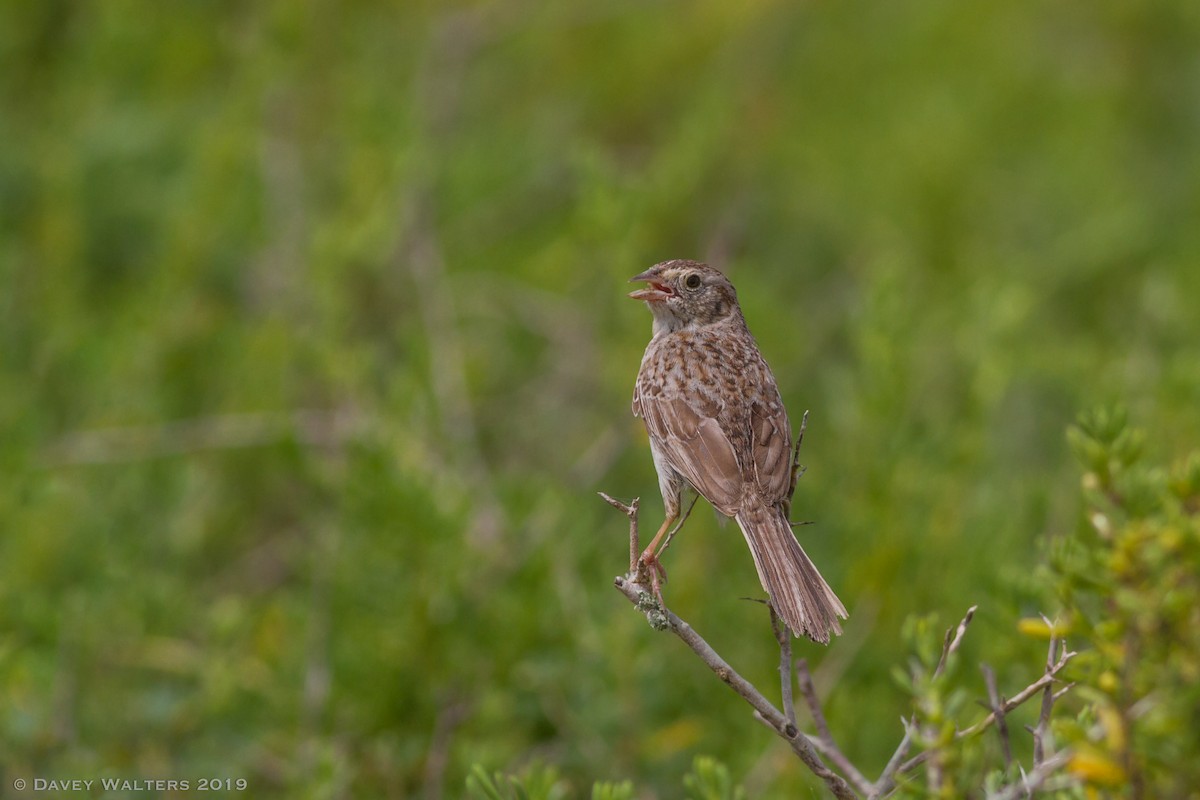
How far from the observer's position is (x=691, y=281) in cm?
356

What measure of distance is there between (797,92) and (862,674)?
21.4ft

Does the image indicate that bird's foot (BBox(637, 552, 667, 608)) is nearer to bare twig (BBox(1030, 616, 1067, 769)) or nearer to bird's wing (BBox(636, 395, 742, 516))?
bird's wing (BBox(636, 395, 742, 516))

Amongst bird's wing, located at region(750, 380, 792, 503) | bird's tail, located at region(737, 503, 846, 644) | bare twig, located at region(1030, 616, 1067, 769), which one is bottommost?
bare twig, located at region(1030, 616, 1067, 769)

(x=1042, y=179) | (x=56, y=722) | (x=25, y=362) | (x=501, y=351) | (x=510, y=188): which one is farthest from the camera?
(x=1042, y=179)

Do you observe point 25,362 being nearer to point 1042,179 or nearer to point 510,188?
point 510,188

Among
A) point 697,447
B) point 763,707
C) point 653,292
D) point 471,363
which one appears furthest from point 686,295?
point 471,363

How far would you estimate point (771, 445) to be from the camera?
3.11m

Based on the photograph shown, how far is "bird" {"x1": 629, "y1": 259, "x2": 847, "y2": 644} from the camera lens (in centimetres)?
274

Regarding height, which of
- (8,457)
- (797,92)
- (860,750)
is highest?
(797,92)

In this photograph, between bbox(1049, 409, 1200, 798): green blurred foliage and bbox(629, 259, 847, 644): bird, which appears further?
bbox(629, 259, 847, 644): bird

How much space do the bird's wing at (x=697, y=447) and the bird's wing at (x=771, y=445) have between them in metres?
0.06

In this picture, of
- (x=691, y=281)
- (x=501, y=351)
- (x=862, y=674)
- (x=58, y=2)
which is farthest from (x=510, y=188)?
(x=691, y=281)

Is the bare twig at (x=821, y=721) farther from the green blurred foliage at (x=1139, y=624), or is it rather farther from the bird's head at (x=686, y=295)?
the bird's head at (x=686, y=295)

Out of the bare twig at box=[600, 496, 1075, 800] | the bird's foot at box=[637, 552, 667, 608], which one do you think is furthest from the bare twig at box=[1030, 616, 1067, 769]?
the bird's foot at box=[637, 552, 667, 608]
